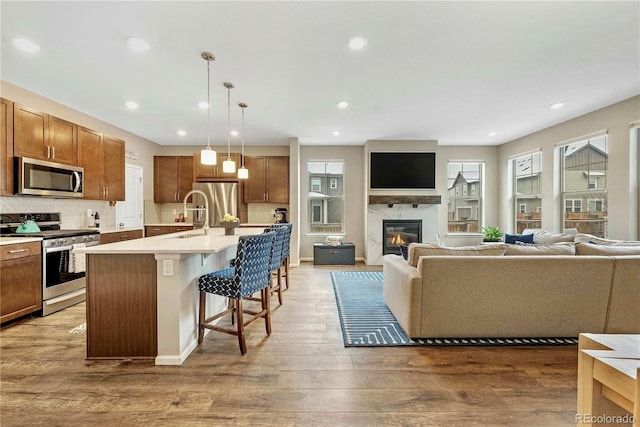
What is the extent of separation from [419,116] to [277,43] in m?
2.82

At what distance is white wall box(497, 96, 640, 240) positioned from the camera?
3729 mm

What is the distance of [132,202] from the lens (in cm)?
561

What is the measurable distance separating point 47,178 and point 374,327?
13.8 feet

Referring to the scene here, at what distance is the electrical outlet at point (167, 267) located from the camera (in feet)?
7.25

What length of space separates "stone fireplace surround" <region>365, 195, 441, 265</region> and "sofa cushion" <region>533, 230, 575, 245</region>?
6.29ft

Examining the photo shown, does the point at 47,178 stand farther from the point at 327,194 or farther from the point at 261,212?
the point at 327,194

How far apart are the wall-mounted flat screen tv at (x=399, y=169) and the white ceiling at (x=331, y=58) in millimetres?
1579

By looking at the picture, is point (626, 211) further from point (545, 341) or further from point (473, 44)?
point (473, 44)

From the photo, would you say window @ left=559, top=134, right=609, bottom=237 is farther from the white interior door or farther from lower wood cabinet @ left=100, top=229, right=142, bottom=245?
the white interior door

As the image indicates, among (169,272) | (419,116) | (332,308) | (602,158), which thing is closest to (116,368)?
(169,272)

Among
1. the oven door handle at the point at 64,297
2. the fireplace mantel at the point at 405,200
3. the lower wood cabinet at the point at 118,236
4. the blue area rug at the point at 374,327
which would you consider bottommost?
the blue area rug at the point at 374,327

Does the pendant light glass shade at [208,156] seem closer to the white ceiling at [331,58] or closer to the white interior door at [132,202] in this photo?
the white ceiling at [331,58]

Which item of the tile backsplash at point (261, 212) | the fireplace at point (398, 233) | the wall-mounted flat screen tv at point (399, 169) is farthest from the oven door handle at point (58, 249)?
the fireplace at point (398, 233)

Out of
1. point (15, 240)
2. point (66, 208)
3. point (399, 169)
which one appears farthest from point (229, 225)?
point (399, 169)
